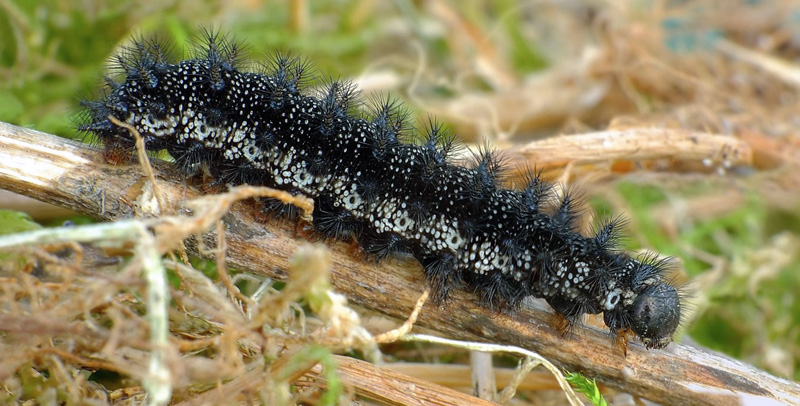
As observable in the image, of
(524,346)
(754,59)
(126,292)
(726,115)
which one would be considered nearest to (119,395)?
(126,292)

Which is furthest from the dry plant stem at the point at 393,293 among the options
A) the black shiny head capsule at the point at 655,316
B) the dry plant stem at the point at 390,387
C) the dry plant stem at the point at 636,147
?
the dry plant stem at the point at 636,147

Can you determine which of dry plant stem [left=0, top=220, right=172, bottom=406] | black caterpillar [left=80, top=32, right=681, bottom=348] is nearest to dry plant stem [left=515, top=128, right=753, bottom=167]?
black caterpillar [left=80, top=32, right=681, bottom=348]

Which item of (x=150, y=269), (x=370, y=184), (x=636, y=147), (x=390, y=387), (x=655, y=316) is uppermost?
(x=636, y=147)

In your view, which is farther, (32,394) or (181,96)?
(181,96)

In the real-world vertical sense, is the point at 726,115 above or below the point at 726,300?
above

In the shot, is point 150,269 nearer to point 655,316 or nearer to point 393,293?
point 393,293

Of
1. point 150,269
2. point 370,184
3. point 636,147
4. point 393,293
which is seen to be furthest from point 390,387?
point 636,147

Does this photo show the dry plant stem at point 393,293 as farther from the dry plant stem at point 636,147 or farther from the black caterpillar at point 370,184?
the dry plant stem at point 636,147

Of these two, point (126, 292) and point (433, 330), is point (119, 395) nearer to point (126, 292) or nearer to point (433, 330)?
point (126, 292)
